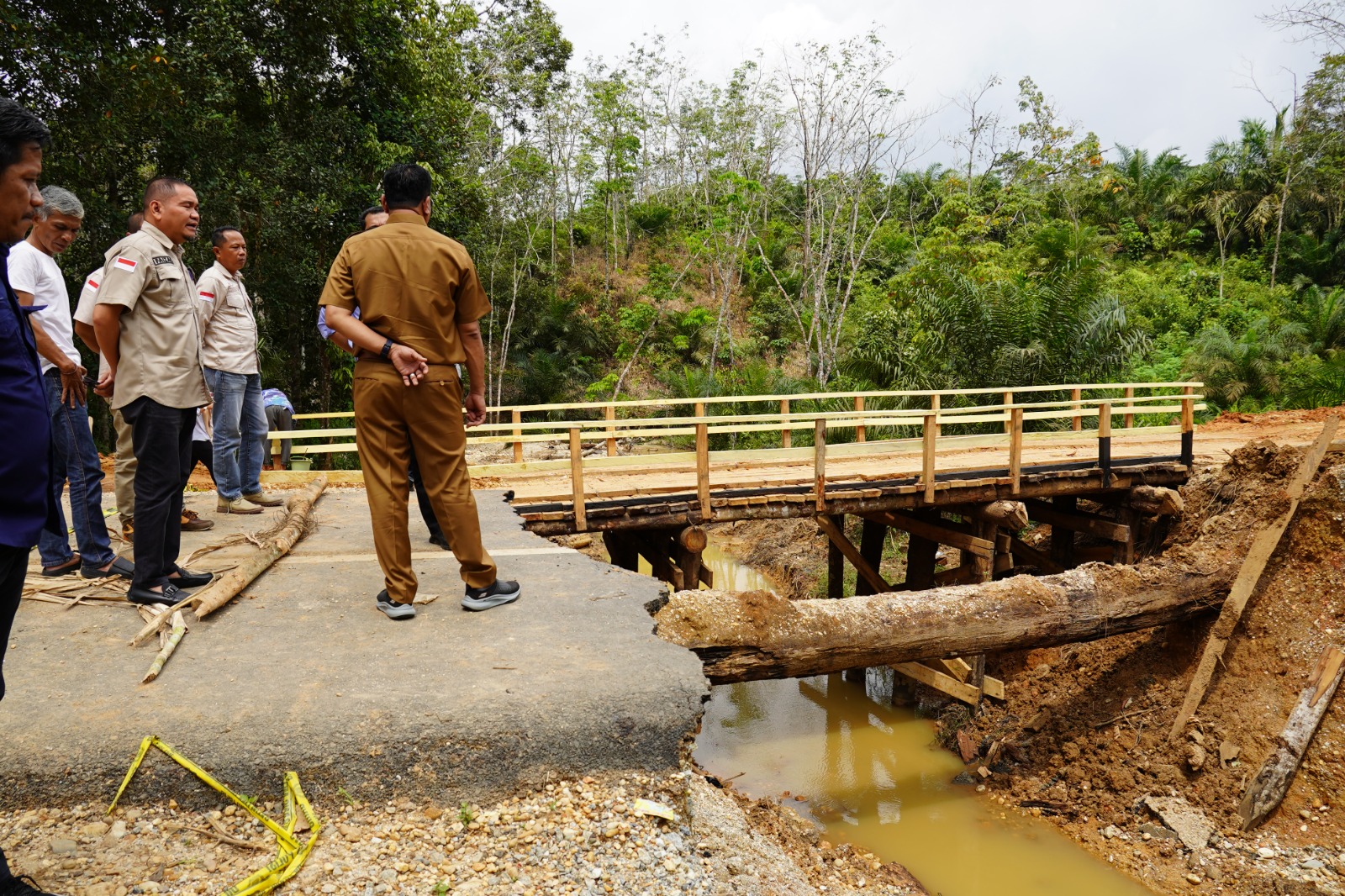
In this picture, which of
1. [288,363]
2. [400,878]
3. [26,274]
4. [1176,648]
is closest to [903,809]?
[1176,648]

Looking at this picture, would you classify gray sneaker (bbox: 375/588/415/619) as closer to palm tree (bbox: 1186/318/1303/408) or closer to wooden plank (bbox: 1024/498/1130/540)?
wooden plank (bbox: 1024/498/1130/540)

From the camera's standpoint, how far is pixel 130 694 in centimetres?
292

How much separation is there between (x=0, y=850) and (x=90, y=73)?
12439 mm

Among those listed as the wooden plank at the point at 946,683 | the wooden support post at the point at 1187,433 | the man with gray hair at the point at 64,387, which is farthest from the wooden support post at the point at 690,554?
the wooden support post at the point at 1187,433

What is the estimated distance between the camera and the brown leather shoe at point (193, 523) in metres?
5.27

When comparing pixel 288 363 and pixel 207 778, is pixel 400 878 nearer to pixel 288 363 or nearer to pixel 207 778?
pixel 207 778

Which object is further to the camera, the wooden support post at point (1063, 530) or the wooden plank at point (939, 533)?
the wooden support post at point (1063, 530)

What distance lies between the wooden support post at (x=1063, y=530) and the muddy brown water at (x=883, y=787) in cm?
280

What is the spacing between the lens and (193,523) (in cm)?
527

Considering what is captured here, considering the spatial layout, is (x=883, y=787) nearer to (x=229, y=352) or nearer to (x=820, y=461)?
(x=820, y=461)

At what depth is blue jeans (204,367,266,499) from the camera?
5.32 m

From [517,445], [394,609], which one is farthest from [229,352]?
[517,445]

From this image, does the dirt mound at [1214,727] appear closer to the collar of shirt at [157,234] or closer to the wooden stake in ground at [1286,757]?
the wooden stake in ground at [1286,757]

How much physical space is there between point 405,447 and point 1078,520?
352 inches
